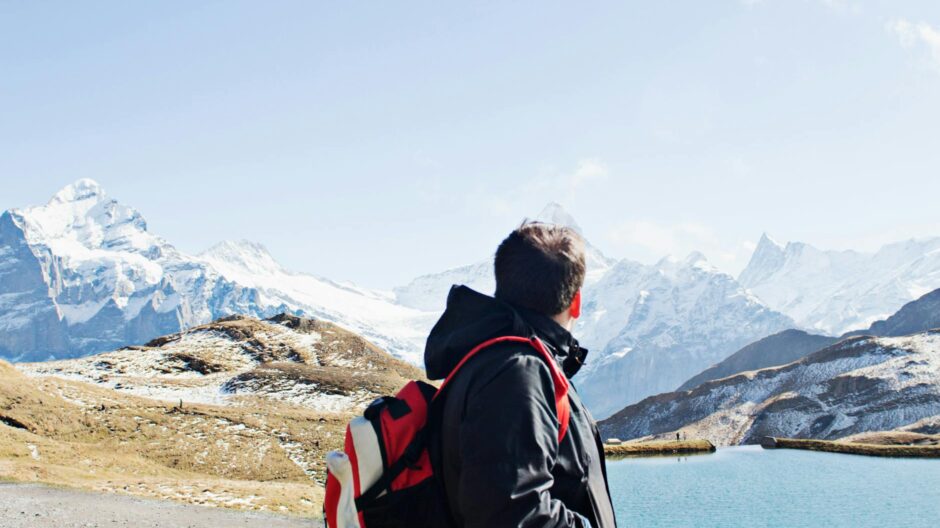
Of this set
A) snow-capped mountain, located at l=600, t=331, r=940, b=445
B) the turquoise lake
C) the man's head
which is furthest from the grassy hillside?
snow-capped mountain, located at l=600, t=331, r=940, b=445

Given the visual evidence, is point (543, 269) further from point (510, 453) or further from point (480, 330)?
point (510, 453)

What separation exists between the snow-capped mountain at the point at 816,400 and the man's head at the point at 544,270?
138 m

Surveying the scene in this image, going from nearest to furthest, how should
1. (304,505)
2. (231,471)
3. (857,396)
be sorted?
(304,505)
(231,471)
(857,396)

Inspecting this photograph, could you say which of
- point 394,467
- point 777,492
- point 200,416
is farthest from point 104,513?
point 777,492

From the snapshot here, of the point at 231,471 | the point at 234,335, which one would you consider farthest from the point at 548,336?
the point at 234,335

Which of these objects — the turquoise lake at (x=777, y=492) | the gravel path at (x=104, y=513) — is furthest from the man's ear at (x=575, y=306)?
the turquoise lake at (x=777, y=492)

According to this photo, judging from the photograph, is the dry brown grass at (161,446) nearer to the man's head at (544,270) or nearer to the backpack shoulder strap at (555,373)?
the man's head at (544,270)

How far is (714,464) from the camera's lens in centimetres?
6034

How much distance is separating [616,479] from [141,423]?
33.4 meters

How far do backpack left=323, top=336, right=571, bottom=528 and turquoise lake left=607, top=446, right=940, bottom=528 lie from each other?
108 ft

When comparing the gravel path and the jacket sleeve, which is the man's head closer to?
the jacket sleeve

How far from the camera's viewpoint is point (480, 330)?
489 centimetres

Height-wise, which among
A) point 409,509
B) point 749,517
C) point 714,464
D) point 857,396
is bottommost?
point 857,396

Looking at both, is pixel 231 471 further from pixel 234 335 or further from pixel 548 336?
pixel 234 335
